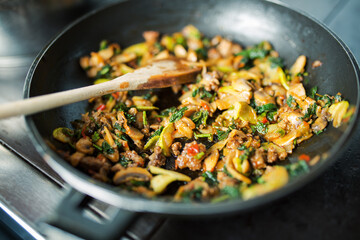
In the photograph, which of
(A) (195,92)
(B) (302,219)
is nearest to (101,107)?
(A) (195,92)

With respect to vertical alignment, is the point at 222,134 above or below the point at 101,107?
above

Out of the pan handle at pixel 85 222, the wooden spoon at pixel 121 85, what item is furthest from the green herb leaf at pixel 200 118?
the pan handle at pixel 85 222

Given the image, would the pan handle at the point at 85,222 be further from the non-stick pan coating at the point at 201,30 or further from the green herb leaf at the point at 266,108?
the green herb leaf at the point at 266,108

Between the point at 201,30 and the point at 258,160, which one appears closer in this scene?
the point at 258,160

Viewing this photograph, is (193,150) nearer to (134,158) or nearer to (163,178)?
(163,178)

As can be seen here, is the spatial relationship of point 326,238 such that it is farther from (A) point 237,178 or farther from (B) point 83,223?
(B) point 83,223

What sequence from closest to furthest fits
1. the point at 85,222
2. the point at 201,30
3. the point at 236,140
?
the point at 85,222 → the point at 236,140 → the point at 201,30
